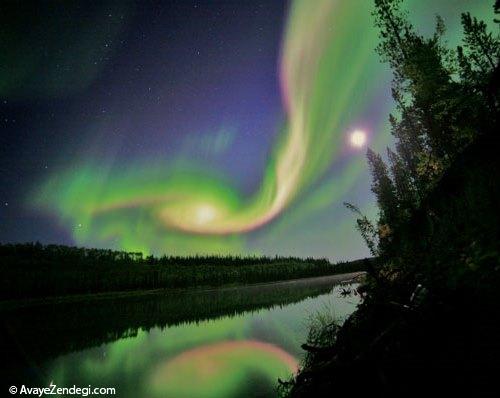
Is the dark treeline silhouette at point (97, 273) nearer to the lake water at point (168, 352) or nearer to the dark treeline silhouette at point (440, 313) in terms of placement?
the lake water at point (168, 352)

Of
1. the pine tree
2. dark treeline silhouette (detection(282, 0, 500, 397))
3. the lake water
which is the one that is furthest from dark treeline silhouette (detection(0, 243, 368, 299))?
the pine tree

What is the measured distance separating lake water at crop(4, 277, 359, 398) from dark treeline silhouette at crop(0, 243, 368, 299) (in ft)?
46.0

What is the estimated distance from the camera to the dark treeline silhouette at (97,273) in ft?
173

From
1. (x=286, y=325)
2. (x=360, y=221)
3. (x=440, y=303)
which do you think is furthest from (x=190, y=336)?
(x=360, y=221)

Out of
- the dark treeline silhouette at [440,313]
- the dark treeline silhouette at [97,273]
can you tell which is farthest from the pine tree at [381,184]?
the dark treeline silhouette at [440,313]

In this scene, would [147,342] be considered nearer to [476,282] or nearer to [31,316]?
[31,316]

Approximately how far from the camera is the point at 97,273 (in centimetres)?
6456

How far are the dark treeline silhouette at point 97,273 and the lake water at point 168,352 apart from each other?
1402cm

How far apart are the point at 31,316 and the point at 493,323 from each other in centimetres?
4137

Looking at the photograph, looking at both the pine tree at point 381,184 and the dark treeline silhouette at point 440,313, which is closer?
the dark treeline silhouette at point 440,313

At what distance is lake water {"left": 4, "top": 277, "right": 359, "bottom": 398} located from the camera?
13.3 m

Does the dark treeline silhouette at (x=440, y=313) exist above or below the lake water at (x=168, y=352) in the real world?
below

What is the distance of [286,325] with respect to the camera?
24.0m

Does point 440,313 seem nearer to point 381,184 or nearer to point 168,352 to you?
Answer: point 168,352
